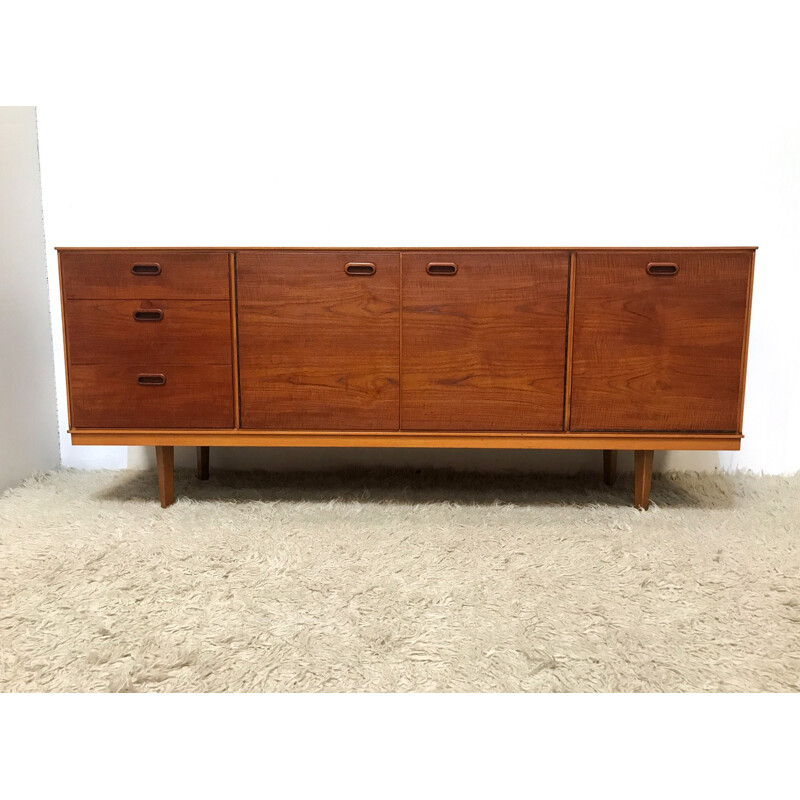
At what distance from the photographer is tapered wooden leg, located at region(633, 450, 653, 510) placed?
157 centimetres

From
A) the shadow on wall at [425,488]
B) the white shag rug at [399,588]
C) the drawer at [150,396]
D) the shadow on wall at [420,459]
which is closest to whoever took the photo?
the white shag rug at [399,588]

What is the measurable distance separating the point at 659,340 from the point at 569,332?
23 cm

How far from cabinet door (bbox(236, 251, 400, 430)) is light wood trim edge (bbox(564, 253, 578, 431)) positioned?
1.41ft

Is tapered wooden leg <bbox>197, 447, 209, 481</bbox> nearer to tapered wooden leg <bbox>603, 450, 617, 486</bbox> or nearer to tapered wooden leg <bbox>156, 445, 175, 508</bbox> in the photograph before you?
tapered wooden leg <bbox>156, 445, 175, 508</bbox>

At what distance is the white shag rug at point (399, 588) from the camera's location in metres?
A: 0.88

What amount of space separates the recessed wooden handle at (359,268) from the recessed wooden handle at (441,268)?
0.46ft

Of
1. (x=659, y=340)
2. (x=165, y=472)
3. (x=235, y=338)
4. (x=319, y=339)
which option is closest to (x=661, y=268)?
(x=659, y=340)

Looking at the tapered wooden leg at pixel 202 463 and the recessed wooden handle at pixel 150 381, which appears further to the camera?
the tapered wooden leg at pixel 202 463

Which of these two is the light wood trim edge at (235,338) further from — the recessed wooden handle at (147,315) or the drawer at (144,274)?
the recessed wooden handle at (147,315)

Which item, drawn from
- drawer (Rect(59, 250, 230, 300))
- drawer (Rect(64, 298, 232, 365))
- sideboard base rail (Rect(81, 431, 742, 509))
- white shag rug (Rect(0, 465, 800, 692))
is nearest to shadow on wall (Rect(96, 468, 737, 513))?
white shag rug (Rect(0, 465, 800, 692))

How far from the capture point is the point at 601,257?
4.62 feet

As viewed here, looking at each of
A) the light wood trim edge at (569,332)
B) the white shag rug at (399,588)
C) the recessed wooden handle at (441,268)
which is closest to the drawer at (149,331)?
the white shag rug at (399,588)

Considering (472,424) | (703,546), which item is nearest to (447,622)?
(472,424)
